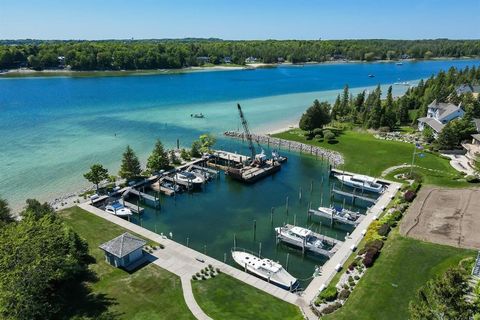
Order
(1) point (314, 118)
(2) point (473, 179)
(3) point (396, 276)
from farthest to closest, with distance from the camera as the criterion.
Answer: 1. (1) point (314, 118)
2. (2) point (473, 179)
3. (3) point (396, 276)

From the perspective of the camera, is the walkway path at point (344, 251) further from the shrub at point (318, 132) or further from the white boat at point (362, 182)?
the shrub at point (318, 132)

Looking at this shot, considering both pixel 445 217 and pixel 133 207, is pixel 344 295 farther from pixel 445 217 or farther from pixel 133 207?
pixel 133 207

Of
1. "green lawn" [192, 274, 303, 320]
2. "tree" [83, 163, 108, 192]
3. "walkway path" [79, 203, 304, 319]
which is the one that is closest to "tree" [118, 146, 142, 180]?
"tree" [83, 163, 108, 192]

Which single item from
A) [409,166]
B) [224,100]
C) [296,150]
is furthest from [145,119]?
[409,166]

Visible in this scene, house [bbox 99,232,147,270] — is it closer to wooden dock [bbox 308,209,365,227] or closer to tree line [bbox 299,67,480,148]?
wooden dock [bbox 308,209,365,227]

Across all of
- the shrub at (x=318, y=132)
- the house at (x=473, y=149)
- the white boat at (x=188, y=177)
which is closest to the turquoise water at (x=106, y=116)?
the white boat at (x=188, y=177)

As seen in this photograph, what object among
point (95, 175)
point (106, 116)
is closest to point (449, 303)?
point (95, 175)
